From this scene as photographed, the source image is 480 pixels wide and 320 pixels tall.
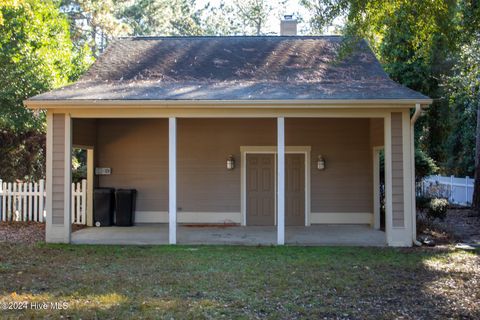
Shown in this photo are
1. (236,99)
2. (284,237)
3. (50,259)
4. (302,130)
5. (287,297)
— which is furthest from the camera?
(302,130)

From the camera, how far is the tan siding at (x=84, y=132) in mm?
11702

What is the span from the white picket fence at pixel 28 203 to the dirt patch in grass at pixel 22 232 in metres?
0.40

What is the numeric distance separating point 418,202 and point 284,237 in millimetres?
3990

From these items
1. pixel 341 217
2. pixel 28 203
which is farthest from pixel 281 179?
pixel 28 203

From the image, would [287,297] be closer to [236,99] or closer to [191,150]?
[236,99]

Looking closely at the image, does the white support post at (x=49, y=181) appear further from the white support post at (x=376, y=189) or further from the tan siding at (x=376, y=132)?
the white support post at (x=376, y=189)

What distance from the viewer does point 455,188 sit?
67.6 ft

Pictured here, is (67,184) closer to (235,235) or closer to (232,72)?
(235,235)

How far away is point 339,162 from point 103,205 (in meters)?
5.91

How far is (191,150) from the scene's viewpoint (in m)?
13.0

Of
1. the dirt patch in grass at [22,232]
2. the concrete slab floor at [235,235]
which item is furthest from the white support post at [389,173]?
the dirt patch in grass at [22,232]

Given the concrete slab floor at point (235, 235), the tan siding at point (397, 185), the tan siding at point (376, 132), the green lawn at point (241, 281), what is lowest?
the green lawn at point (241, 281)

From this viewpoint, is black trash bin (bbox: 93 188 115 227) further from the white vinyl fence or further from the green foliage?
the green foliage

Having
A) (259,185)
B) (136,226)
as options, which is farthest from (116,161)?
(259,185)
